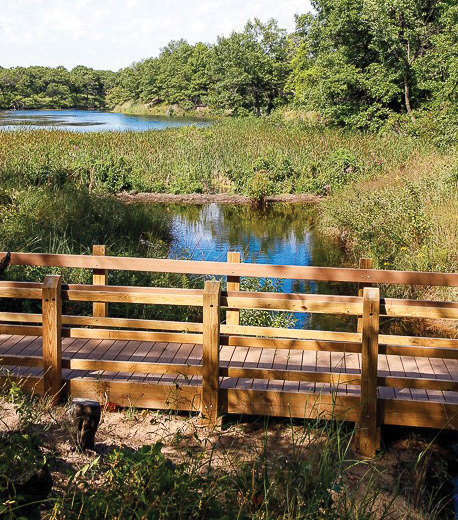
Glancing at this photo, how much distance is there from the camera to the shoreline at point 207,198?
20844 millimetres

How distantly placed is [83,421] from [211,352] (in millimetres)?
1211

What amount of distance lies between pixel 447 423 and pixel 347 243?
32.7 ft

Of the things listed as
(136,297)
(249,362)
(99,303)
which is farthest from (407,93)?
Answer: (136,297)

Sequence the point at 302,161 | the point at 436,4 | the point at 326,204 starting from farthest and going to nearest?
the point at 436,4 < the point at 302,161 < the point at 326,204

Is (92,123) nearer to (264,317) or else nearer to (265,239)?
(265,239)

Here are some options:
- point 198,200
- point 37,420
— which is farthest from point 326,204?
point 37,420

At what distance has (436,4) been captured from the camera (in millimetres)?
31656

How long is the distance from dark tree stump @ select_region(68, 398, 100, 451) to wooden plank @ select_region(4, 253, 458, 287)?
2155mm

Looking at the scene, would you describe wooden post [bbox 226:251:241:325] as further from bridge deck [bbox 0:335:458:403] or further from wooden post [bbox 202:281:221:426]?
wooden post [bbox 202:281:221:426]

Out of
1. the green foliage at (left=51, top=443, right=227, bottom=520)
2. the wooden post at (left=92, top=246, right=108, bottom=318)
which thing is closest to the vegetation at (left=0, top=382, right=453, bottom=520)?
the green foliage at (left=51, top=443, right=227, bottom=520)

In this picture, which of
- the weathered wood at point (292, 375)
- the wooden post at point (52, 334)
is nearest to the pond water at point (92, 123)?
the wooden post at point (52, 334)

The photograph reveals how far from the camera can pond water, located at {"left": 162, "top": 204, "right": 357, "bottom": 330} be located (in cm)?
1214

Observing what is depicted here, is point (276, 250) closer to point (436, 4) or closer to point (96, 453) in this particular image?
point (96, 453)

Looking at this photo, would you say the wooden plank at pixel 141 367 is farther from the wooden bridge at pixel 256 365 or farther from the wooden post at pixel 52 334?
the wooden post at pixel 52 334
